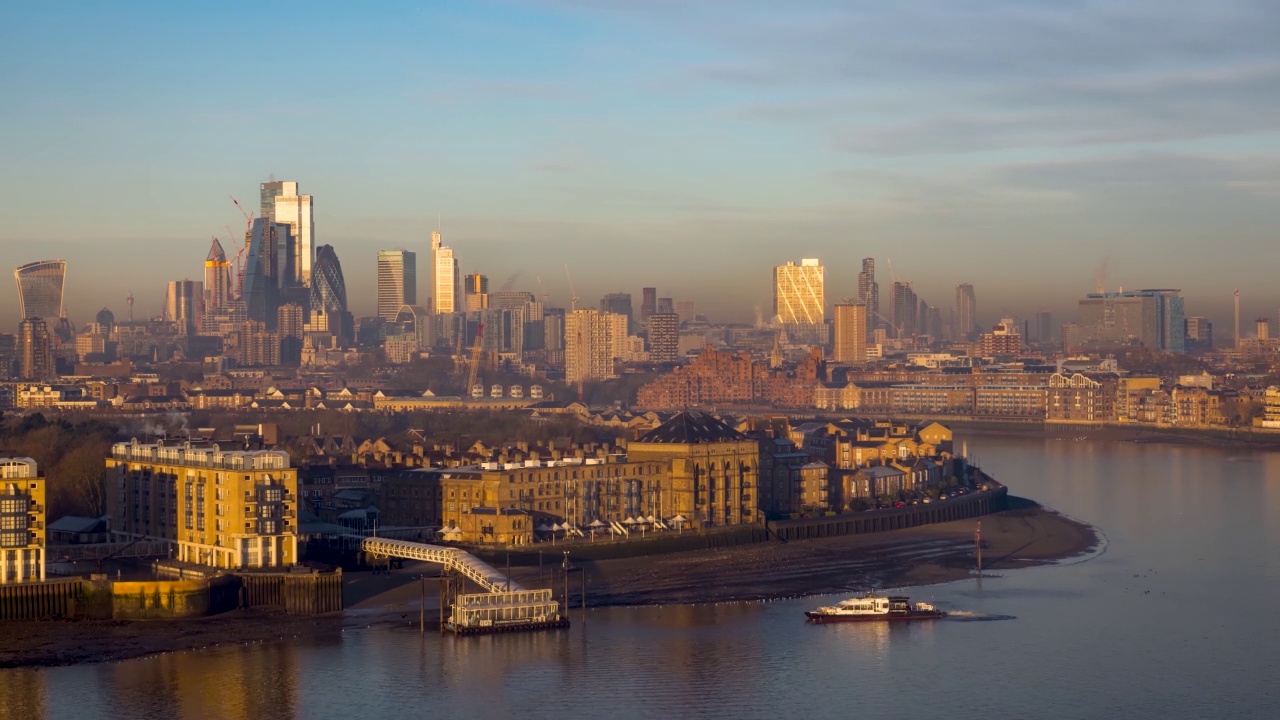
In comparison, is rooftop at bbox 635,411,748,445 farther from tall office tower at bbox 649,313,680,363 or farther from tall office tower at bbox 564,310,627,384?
tall office tower at bbox 649,313,680,363

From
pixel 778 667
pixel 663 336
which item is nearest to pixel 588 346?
pixel 663 336

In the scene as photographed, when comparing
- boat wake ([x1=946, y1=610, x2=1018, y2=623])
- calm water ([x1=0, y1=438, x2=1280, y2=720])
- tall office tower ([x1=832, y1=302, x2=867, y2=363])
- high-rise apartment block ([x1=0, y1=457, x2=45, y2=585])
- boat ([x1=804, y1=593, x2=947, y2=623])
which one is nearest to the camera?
calm water ([x1=0, y1=438, x2=1280, y2=720])

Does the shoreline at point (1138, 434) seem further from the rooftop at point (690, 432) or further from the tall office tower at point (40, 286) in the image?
the tall office tower at point (40, 286)

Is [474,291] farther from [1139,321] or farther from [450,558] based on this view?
[450,558]

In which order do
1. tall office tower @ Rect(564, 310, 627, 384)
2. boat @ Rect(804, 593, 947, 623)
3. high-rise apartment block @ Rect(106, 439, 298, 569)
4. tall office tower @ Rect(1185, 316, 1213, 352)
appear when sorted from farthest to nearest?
tall office tower @ Rect(1185, 316, 1213, 352)
tall office tower @ Rect(564, 310, 627, 384)
high-rise apartment block @ Rect(106, 439, 298, 569)
boat @ Rect(804, 593, 947, 623)

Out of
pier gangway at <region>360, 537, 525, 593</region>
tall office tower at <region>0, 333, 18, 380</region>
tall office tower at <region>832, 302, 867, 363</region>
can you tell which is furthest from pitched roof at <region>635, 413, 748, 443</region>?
tall office tower at <region>832, 302, 867, 363</region>
